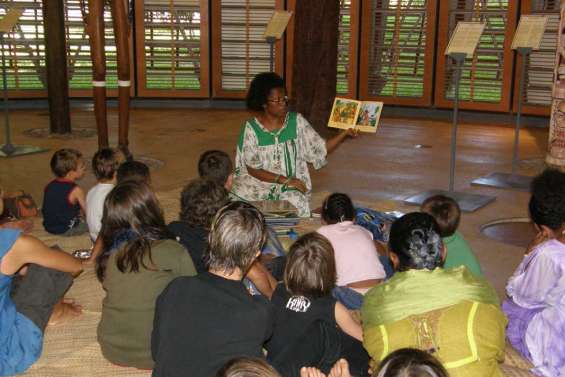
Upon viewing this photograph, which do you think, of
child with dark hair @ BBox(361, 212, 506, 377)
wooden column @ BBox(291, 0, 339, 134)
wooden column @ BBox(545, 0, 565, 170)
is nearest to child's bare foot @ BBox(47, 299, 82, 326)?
child with dark hair @ BBox(361, 212, 506, 377)

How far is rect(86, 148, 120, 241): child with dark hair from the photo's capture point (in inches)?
168

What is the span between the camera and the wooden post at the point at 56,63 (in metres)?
8.88

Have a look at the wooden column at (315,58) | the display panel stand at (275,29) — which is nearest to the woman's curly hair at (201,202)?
the display panel stand at (275,29)

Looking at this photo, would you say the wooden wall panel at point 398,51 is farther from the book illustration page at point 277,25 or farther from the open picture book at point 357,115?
the open picture book at point 357,115

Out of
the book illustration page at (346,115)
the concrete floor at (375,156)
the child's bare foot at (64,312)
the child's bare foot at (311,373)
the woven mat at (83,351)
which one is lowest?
the woven mat at (83,351)

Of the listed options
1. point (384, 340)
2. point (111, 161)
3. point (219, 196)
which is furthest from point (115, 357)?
point (111, 161)

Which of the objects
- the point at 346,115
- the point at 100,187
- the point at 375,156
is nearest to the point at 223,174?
the point at 100,187

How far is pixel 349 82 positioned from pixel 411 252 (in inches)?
350

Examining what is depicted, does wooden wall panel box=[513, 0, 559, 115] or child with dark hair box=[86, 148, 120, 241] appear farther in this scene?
wooden wall panel box=[513, 0, 559, 115]

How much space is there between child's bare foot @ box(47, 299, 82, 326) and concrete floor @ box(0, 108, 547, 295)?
226 centimetres

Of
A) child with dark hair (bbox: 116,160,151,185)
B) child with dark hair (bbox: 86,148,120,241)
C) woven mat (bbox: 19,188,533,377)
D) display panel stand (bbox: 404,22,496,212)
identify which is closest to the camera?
woven mat (bbox: 19,188,533,377)

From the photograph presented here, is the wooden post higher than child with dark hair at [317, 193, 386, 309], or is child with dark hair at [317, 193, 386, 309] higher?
the wooden post

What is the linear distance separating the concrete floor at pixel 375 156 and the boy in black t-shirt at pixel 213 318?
2.26 metres

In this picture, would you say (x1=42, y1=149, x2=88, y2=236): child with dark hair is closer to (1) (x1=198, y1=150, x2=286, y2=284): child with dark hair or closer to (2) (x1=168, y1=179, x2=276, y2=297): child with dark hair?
(1) (x1=198, y1=150, x2=286, y2=284): child with dark hair
